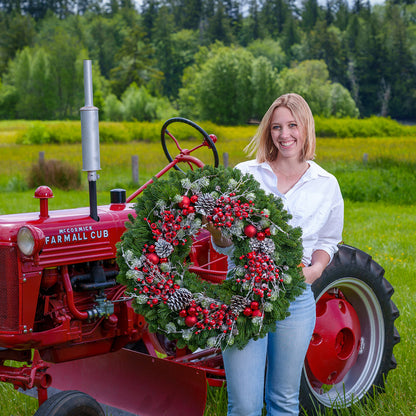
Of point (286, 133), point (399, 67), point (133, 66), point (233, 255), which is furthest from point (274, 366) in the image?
point (133, 66)

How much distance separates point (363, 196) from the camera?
12266 millimetres

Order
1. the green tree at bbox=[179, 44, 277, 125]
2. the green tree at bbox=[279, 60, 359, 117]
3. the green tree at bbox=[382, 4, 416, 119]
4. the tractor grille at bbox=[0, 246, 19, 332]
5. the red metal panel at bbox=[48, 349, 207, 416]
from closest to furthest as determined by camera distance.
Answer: the tractor grille at bbox=[0, 246, 19, 332]
the red metal panel at bbox=[48, 349, 207, 416]
the green tree at bbox=[382, 4, 416, 119]
the green tree at bbox=[279, 60, 359, 117]
the green tree at bbox=[179, 44, 277, 125]

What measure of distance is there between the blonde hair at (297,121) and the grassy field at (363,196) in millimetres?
1387

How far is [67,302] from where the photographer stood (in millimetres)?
3059

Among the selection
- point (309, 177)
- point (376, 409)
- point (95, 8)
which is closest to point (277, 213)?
point (309, 177)

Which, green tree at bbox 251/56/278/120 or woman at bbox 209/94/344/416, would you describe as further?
green tree at bbox 251/56/278/120

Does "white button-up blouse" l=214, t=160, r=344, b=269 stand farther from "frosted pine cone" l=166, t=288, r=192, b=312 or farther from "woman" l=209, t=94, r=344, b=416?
"frosted pine cone" l=166, t=288, r=192, b=312

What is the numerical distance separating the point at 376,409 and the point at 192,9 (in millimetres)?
34399

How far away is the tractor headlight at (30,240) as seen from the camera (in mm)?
2773

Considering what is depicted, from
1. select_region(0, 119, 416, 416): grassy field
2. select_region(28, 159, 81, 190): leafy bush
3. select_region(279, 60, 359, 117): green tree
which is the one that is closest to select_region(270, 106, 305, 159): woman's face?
select_region(0, 119, 416, 416): grassy field

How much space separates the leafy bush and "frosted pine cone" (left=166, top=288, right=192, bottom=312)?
1268 centimetres

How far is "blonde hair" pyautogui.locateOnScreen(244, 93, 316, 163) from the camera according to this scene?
2561mm

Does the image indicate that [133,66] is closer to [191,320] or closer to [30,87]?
[30,87]

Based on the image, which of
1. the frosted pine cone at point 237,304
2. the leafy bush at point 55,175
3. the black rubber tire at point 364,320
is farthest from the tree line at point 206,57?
the frosted pine cone at point 237,304
